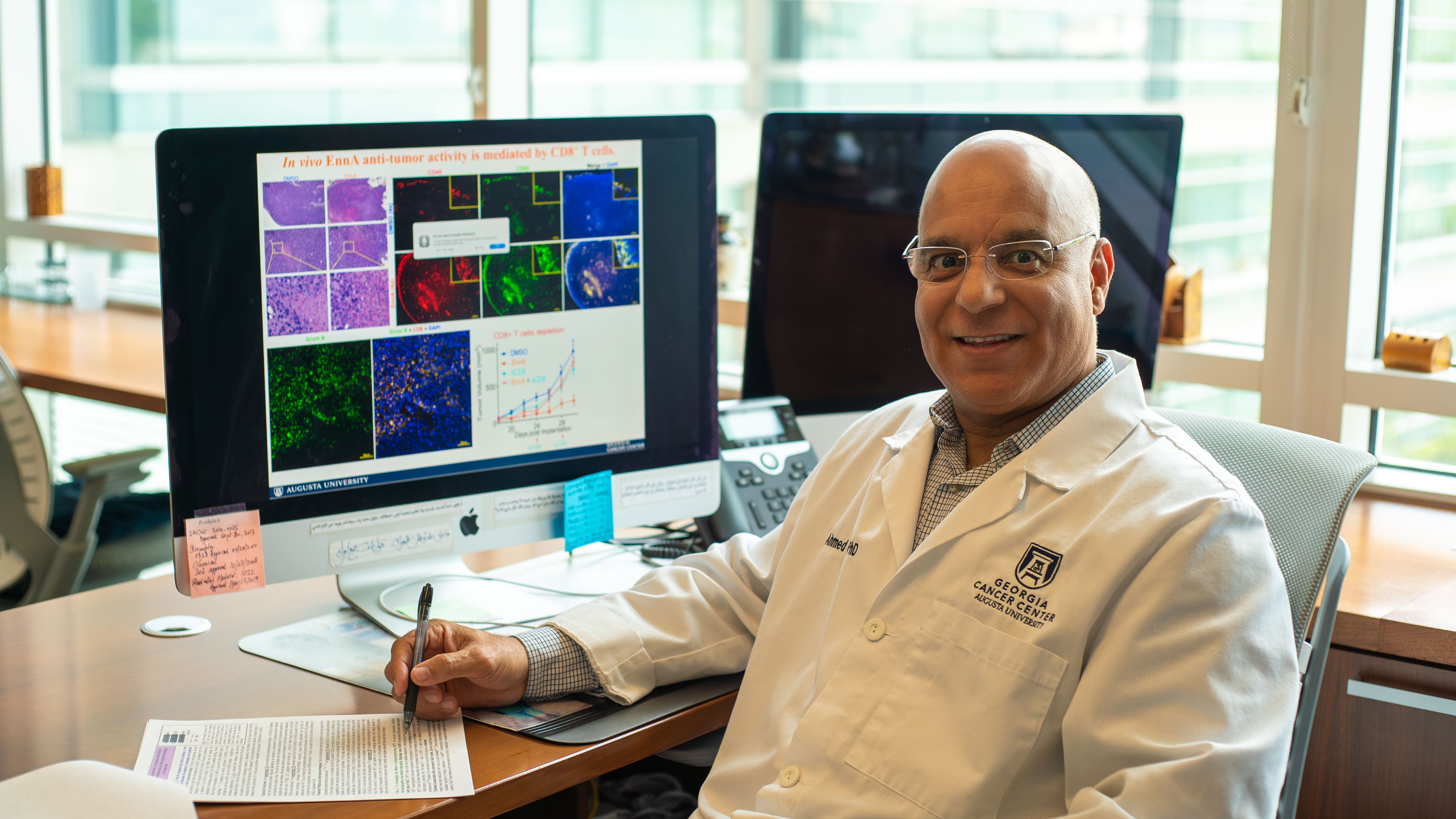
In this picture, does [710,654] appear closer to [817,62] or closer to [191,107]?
[817,62]

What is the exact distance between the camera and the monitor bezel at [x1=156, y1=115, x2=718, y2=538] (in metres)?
1.24

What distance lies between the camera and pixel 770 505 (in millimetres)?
1687

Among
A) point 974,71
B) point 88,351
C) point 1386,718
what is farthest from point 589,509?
point 88,351

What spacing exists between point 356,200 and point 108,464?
134 cm

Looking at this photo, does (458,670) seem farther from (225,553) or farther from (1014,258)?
(1014,258)

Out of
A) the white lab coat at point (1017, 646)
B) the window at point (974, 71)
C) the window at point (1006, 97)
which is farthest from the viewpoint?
the window at point (974, 71)

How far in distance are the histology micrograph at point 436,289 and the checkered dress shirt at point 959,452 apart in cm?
54

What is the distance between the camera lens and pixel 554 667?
1233 mm

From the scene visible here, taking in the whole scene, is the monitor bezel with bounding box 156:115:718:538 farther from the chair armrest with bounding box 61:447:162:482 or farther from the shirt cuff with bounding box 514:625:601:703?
the chair armrest with bounding box 61:447:162:482

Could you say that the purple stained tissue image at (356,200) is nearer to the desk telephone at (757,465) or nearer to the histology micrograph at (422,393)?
the histology micrograph at (422,393)

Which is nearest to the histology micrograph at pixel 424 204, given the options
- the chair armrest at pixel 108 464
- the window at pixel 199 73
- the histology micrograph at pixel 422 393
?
the histology micrograph at pixel 422 393

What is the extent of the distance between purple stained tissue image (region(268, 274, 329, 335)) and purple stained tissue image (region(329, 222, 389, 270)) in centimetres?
3

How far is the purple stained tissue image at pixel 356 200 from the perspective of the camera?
1322 millimetres

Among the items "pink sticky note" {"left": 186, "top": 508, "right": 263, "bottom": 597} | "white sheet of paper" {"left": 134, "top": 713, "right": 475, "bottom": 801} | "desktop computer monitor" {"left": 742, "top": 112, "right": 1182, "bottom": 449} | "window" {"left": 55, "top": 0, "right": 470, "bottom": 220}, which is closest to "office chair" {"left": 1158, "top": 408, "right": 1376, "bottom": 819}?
"desktop computer monitor" {"left": 742, "top": 112, "right": 1182, "bottom": 449}
